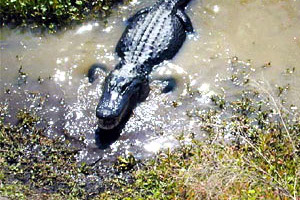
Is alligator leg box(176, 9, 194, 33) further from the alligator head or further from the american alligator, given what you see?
the alligator head

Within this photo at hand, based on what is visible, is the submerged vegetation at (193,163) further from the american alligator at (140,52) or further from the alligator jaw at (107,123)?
the american alligator at (140,52)

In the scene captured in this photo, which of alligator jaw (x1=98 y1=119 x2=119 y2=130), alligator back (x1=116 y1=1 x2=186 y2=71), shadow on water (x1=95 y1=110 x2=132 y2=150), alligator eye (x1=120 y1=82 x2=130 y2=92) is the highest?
alligator back (x1=116 y1=1 x2=186 y2=71)

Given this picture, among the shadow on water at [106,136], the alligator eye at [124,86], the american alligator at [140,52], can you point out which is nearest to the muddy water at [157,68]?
the shadow on water at [106,136]

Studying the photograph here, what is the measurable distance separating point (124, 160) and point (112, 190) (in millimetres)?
410

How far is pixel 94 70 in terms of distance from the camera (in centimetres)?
682

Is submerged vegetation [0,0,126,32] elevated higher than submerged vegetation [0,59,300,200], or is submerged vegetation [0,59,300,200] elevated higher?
submerged vegetation [0,0,126,32]

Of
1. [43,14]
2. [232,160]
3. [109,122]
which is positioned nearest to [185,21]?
[43,14]

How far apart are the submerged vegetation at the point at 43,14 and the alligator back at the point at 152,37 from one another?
72 cm

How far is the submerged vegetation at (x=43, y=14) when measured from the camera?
290 inches

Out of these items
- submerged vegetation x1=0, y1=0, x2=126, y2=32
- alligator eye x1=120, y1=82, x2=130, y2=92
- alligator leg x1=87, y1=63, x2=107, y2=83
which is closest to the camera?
alligator eye x1=120, y1=82, x2=130, y2=92

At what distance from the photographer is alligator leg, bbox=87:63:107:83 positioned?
6715 mm

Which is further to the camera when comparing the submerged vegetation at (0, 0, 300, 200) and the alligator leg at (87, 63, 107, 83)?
the alligator leg at (87, 63, 107, 83)

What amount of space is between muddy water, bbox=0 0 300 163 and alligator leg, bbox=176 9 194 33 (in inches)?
4.3

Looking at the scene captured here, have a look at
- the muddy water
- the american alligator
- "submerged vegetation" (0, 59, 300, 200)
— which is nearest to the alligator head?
the american alligator
